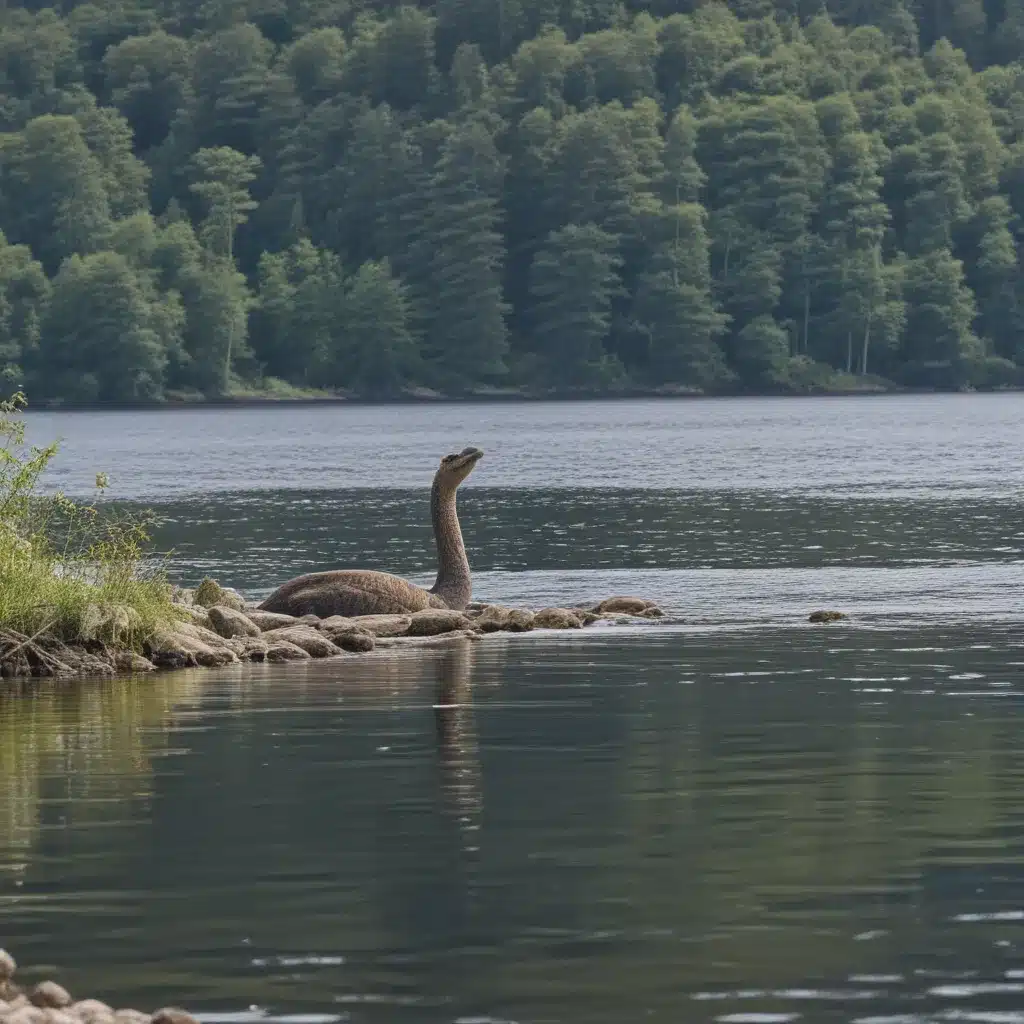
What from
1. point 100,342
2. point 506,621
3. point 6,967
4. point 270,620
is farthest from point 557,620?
point 100,342

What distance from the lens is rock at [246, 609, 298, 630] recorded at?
3002 centimetres

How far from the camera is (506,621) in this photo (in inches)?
1203

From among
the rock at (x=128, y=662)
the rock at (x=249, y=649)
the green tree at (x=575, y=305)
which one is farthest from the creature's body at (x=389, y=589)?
the green tree at (x=575, y=305)

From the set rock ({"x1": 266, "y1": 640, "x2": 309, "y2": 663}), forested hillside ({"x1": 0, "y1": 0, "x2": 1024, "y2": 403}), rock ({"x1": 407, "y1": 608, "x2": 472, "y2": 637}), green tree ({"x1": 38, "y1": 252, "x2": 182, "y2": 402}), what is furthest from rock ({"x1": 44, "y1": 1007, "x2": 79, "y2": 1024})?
forested hillside ({"x1": 0, "y1": 0, "x2": 1024, "y2": 403})

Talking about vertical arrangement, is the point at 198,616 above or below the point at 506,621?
above

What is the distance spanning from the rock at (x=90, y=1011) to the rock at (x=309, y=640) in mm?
17005

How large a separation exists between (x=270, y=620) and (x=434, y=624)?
1.79 m

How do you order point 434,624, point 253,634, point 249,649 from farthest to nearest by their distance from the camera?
point 434,624 → point 253,634 → point 249,649

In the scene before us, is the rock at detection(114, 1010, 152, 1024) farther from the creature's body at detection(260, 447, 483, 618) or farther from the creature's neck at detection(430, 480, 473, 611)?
the creature's neck at detection(430, 480, 473, 611)

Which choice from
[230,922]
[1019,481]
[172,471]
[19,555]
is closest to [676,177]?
[172,471]

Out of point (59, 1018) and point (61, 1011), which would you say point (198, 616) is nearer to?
point (61, 1011)

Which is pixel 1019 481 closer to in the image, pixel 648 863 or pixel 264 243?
pixel 648 863

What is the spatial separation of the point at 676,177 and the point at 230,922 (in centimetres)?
18540

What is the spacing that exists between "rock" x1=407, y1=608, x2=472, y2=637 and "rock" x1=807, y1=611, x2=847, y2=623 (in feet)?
13.1
